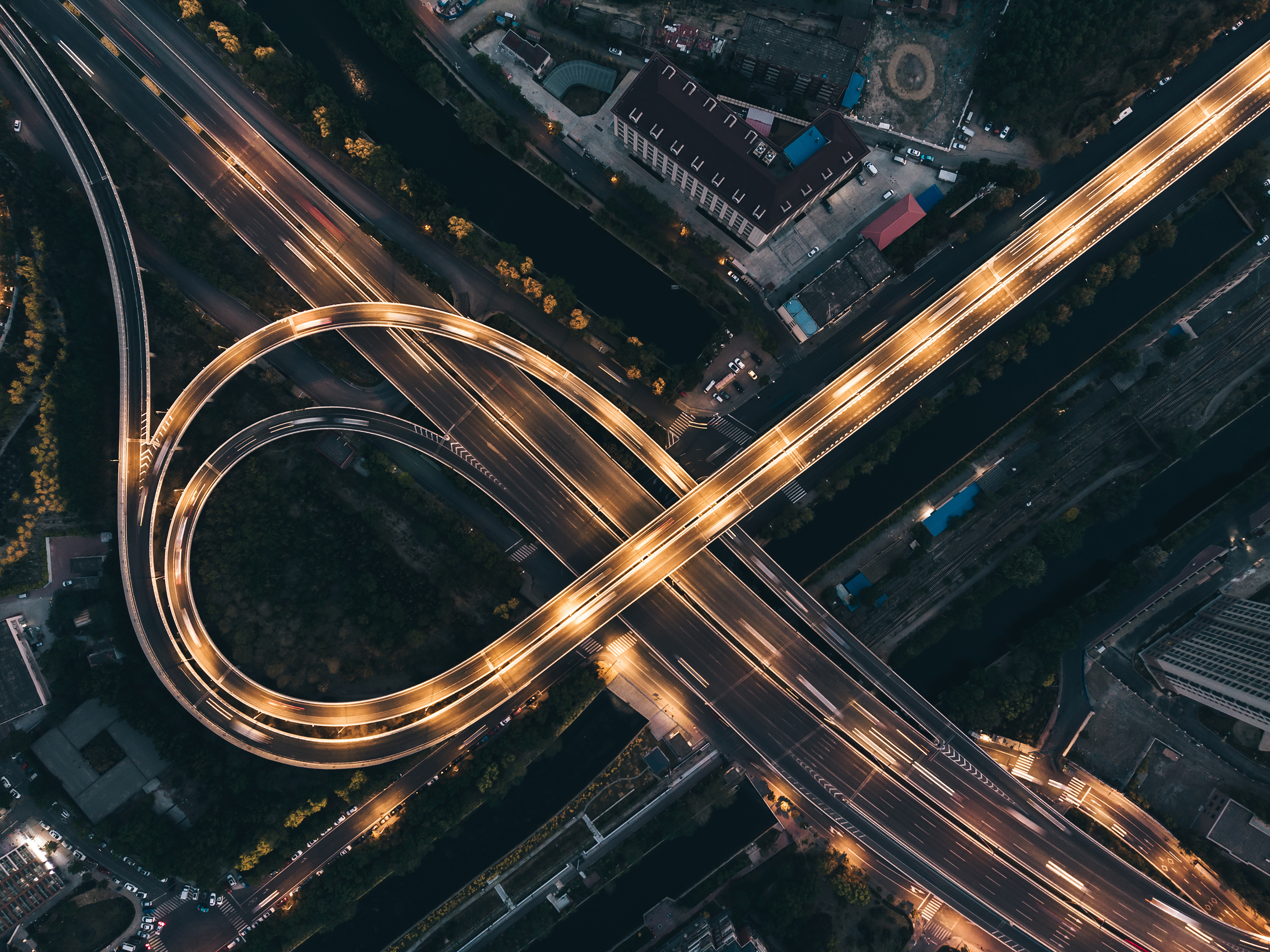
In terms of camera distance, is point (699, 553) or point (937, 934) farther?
point (699, 553)

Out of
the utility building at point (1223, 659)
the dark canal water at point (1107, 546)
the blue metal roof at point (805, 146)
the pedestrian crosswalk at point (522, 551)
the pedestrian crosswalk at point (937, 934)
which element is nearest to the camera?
the utility building at point (1223, 659)

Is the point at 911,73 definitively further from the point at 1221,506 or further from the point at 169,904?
the point at 169,904

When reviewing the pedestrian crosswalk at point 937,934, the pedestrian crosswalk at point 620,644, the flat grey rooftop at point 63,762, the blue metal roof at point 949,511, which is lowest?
the pedestrian crosswalk at point 937,934

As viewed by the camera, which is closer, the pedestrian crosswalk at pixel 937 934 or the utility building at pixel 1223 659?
the utility building at pixel 1223 659

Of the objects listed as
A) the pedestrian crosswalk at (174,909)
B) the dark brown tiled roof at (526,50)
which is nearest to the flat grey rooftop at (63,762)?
the pedestrian crosswalk at (174,909)

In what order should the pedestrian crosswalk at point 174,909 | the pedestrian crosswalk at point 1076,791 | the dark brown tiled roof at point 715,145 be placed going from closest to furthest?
the dark brown tiled roof at point 715,145, the pedestrian crosswalk at point 174,909, the pedestrian crosswalk at point 1076,791

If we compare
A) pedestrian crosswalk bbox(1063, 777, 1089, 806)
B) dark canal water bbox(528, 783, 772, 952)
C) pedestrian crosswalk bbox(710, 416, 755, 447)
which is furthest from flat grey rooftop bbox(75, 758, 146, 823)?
pedestrian crosswalk bbox(1063, 777, 1089, 806)

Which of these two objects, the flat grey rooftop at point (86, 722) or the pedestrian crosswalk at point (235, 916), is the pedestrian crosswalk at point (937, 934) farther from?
the flat grey rooftop at point (86, 722)

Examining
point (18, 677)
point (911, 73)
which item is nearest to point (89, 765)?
point (18, 677)
